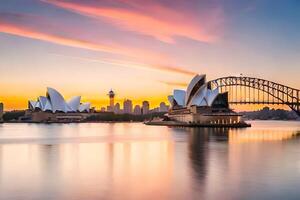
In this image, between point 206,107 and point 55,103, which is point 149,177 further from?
point 55,103

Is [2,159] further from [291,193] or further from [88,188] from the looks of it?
[291,193]

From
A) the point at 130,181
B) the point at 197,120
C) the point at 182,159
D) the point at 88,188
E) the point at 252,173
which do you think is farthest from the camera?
the point at 197,120

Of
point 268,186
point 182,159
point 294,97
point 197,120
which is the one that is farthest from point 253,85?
point 268,186

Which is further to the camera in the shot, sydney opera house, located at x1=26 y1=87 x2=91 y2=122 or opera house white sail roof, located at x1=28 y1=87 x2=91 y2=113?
sydney opera house, located at x1=26 y1=87 x2=91 y2=122

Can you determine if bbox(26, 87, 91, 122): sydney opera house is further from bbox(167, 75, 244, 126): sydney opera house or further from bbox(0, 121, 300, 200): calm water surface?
bbox(0, 121, 300, 200): calm water surface

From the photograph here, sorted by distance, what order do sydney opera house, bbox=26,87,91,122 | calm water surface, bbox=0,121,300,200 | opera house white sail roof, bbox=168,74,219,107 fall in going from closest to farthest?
calm water surface, bbox=0,121,300,200 → opera house white sail roof, bbox=168,74,219,107 → sydney opera house, bbox=26,87,91,122

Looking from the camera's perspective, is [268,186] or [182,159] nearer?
[268,186]

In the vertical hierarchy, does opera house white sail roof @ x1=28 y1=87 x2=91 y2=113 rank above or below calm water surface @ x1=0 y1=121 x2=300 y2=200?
above

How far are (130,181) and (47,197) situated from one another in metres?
4.56

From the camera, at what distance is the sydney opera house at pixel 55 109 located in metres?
157

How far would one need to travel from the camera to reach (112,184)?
59.5ft

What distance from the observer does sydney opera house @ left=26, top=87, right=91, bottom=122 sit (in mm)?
156712

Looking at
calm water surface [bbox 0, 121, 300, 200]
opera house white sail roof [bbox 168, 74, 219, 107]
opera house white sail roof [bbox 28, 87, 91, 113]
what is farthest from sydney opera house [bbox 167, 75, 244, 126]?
calm water surface [bbox 0, 121, 300, 200]

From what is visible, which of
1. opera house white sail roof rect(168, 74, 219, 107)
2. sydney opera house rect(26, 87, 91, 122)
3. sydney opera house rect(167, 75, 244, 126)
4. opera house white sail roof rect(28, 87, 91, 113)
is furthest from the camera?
sydney opera house rect(26, 87, 91, 122)
